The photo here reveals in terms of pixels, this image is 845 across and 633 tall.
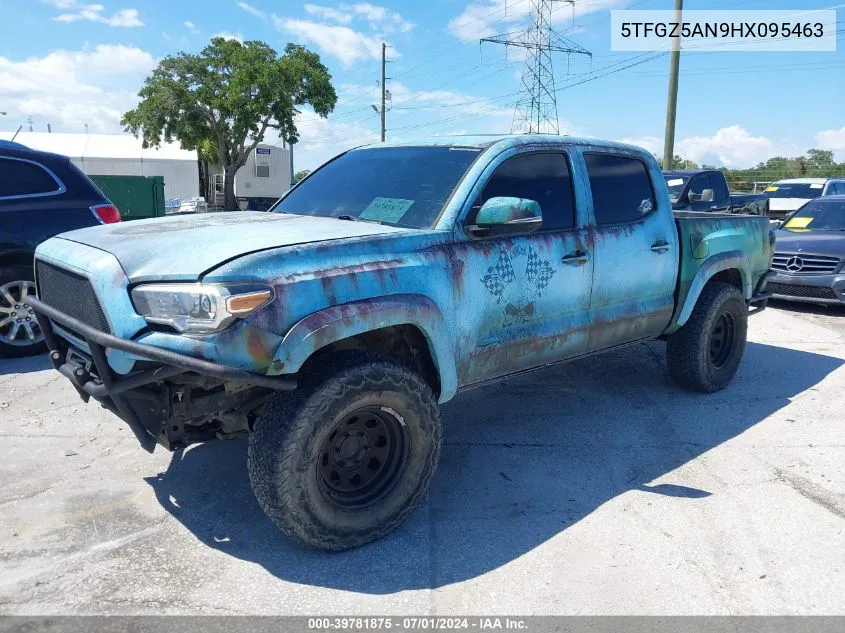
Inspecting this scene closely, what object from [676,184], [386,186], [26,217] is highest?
[676,184]

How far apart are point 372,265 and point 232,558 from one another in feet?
4.79

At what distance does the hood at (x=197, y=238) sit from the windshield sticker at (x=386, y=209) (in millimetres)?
109

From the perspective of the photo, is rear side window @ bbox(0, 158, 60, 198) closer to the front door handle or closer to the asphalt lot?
the asphalt lot

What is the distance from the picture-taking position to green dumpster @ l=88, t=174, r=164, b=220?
37.4 ft

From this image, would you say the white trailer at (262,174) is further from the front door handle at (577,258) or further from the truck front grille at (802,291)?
the front door handle at (577,258)

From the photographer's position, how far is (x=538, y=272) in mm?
3840

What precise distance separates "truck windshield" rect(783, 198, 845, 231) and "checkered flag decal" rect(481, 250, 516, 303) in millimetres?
7969

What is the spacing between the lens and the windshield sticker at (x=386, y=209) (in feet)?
12.0

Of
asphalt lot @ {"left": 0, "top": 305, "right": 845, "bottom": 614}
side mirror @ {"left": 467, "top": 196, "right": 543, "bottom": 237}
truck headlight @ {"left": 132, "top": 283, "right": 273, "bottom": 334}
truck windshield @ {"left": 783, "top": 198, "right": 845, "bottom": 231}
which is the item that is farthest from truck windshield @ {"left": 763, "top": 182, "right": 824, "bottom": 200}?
truck headlight @ {"left": 132, "top": 283, "right": 273, "bottom": 334}

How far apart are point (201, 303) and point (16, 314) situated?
4.31 meters

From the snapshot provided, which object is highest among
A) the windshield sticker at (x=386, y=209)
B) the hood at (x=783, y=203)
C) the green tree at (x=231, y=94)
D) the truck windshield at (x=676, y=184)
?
the green tree at (x=231, y=94)

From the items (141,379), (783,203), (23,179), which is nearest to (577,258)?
(141,379)

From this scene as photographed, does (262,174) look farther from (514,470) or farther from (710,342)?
(514,470)

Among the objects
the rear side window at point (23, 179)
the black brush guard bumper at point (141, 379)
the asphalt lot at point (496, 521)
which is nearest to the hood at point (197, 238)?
the black brush guard bumper at point (141, 379)
